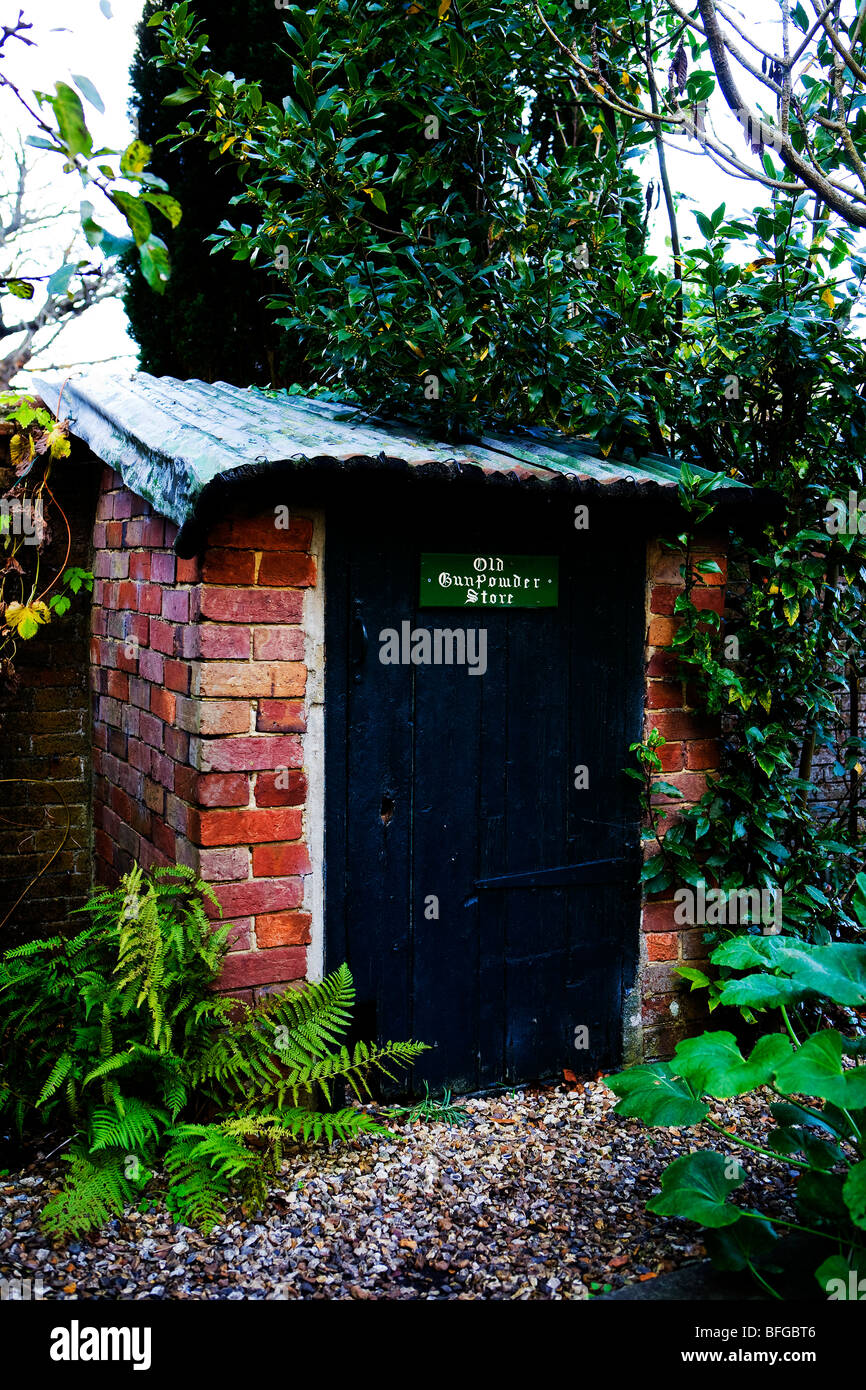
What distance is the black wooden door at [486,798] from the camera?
128 inches

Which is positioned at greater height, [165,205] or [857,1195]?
[165,205]

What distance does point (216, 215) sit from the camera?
7.46 m

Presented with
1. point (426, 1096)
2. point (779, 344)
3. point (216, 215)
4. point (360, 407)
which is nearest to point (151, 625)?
point (360, 407)

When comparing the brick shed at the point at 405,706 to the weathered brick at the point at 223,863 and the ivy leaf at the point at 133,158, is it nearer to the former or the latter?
the weathered brick at the point at 223,863

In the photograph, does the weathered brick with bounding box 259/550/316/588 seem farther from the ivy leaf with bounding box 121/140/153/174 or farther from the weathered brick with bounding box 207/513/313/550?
the ivy leaf with bounding box 121/140/153/174

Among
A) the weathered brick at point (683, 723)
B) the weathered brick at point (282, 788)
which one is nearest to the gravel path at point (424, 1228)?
the weathered brick at point (282, 788)

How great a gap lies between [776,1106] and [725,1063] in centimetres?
40

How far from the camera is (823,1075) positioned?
2.15 meters

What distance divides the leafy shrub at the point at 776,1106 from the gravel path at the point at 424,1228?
1.00 feet

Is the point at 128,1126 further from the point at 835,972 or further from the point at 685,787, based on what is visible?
the point at 685,787

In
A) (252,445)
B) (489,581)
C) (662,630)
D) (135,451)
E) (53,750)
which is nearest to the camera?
(252,445)

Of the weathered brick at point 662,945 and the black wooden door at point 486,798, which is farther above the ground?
the black wooden door at point 486,798

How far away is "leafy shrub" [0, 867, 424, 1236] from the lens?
8.94 ft

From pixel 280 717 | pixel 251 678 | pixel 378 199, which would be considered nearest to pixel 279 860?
pixel 280 717
